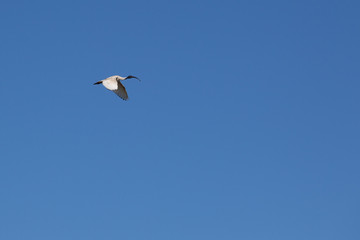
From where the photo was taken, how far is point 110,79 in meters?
99.0

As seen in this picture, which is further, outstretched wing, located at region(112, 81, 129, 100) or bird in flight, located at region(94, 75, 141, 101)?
outstretched wing, located at region(112, 81, 129, 100)

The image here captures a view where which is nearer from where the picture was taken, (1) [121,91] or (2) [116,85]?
(2) [116,85]

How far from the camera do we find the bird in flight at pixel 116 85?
322 feet

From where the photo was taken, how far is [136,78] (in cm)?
10188

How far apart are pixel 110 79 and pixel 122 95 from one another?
2283mm

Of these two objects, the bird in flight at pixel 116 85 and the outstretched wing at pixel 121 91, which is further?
the outstretched wing at pixel 121 91

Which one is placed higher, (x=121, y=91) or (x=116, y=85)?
(x=121, y=91)

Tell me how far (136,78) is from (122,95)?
9.01ft

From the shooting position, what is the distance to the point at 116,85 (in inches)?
3873

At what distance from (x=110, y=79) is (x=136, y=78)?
12.4 feet

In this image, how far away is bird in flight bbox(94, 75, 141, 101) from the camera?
98.1 meters
